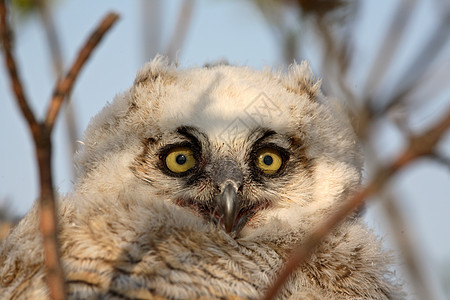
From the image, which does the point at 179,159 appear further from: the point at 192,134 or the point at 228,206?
the point at 228,206

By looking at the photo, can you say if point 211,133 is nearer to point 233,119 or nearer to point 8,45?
point 233,119

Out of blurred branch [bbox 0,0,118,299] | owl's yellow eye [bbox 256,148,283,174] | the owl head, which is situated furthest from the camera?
owl's yellow eye [bbox 256,148,283,174]

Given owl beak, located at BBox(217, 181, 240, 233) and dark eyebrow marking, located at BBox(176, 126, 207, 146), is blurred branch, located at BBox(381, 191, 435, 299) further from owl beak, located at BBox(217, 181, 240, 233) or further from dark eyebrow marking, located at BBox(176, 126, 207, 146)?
dark eyebrow marking, located at BBox(176, 126, 207, 146)

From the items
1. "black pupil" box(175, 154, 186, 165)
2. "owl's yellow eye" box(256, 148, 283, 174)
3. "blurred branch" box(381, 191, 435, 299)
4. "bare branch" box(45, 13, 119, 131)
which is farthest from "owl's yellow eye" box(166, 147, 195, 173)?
"bare branch" box(45, 13, 119, 131)

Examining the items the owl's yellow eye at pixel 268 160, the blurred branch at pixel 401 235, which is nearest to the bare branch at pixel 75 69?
the blurred branch at pixel 401 235

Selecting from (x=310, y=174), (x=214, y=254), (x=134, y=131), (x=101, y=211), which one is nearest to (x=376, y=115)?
(x=214, y=254)

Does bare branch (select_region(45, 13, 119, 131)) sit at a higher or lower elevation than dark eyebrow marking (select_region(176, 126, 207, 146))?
lower

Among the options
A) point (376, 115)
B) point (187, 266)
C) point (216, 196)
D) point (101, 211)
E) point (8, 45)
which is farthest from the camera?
point (216, 196)

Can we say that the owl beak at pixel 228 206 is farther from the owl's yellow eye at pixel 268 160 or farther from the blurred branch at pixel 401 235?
the blurred branch at pixel 401 235
